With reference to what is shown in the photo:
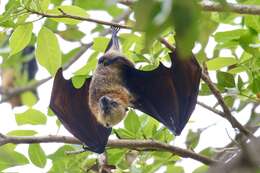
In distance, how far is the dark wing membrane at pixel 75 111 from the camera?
184 inches

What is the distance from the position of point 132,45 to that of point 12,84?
4.81 metres

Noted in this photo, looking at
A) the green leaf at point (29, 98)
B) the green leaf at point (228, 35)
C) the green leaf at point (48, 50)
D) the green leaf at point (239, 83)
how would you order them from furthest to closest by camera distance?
1. the green leaf at point (29, 98)
2. the green leaf at point (239, 83)
3. the green leaf at point (228, 35)
4. the green leaf at point (48, 50)

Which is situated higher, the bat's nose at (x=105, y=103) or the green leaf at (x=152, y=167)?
the bat's nose at (x=105, y=103)

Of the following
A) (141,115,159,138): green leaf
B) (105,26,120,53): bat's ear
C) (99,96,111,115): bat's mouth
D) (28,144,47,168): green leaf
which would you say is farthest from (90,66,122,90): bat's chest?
(28,144,47,168): green leaf

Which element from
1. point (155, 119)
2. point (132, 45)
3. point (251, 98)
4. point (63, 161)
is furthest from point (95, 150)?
point (251, 98)

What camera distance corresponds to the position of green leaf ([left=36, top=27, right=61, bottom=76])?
3.38 m

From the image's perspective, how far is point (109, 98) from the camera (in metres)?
4.58

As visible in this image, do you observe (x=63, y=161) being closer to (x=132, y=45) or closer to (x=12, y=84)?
(x=132, y=45)

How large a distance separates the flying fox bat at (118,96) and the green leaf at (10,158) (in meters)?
0.60

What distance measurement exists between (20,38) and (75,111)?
180 centimetres

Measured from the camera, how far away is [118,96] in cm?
463

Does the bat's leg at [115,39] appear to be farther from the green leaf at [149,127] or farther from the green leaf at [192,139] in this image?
the green leaf at [192,139]

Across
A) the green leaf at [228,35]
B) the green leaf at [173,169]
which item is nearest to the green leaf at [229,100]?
the green leaf at [173,169]

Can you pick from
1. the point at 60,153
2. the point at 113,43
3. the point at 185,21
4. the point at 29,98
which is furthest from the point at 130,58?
the point at 185,21
